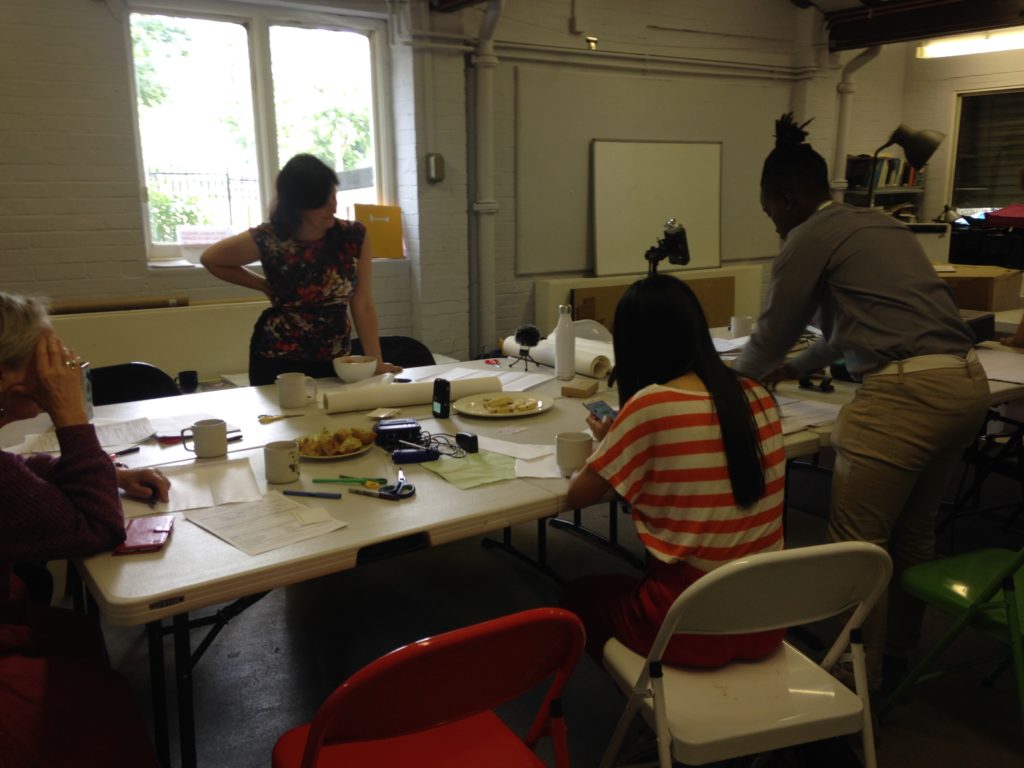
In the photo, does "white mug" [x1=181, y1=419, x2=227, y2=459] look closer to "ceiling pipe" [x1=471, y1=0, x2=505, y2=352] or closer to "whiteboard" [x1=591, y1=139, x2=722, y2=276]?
"ceiling pipe" [x1=471, y1=0, x2=505, y2=352]

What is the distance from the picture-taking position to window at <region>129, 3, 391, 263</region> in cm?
427

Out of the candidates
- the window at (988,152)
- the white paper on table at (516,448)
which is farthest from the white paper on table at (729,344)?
the window at (988,152)

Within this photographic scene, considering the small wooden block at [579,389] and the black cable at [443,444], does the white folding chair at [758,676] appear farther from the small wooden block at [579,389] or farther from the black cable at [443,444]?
the small wooden block at [579,389]

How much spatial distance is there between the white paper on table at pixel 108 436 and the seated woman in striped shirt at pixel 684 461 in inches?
48.5

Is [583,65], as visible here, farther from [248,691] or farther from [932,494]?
[248,691]

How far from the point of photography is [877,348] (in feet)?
6.70

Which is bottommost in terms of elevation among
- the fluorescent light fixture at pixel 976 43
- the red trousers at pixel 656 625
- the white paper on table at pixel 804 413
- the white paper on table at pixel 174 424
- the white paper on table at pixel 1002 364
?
the red trousers at pixel 656 625

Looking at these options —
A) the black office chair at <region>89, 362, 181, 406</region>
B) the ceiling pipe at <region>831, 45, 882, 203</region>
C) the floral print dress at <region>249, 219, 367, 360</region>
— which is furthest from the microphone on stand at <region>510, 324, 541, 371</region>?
the ceiling pipe at <region>831, 45, 882, 203</region>

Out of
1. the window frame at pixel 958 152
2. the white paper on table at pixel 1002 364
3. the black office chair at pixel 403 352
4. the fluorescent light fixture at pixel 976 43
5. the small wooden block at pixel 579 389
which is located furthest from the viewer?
the window frame at pixel 958 152

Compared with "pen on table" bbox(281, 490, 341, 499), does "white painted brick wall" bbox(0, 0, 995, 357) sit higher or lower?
higher

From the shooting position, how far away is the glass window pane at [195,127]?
4.23 metres

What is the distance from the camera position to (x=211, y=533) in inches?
60.2

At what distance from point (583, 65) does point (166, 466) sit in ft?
14.5

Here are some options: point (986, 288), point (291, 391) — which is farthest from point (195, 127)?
point (986, 288)
